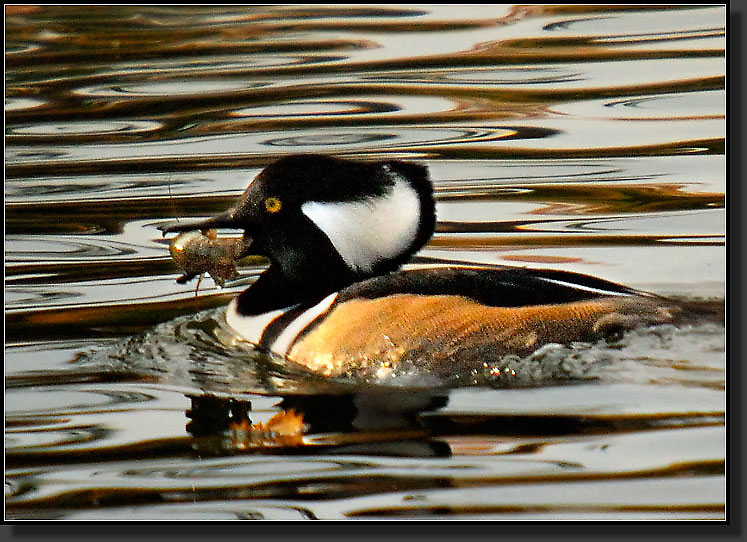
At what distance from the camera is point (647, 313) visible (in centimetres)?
545

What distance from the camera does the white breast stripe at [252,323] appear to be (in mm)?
6105

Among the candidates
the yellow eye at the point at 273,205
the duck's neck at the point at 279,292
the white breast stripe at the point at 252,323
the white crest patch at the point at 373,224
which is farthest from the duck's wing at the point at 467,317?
the yellow eye at the point at 273,205

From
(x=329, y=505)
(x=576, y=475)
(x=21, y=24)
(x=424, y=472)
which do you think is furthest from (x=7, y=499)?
(x=21, y=24)

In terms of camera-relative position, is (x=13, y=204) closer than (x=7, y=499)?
No

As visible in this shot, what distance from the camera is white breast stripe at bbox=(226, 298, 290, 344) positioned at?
20.0 feet

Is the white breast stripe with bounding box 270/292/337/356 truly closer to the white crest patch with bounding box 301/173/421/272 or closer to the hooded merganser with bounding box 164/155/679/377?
the hooded merganser with bounding box 164/155/679/377

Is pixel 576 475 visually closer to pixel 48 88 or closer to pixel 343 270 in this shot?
pixel 343 270

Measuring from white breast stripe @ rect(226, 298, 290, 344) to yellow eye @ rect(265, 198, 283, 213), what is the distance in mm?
463

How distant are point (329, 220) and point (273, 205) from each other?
1.07ft

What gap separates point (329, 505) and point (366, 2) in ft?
8.50

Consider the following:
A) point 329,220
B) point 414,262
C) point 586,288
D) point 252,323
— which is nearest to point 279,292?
point 252,323

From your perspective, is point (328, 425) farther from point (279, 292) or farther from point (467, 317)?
point (279, 292)

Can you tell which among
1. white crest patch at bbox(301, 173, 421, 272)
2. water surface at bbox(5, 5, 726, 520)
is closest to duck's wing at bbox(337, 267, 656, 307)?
white crest patch at bbox(301, 173, 421, 272)

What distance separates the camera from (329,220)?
578cm
